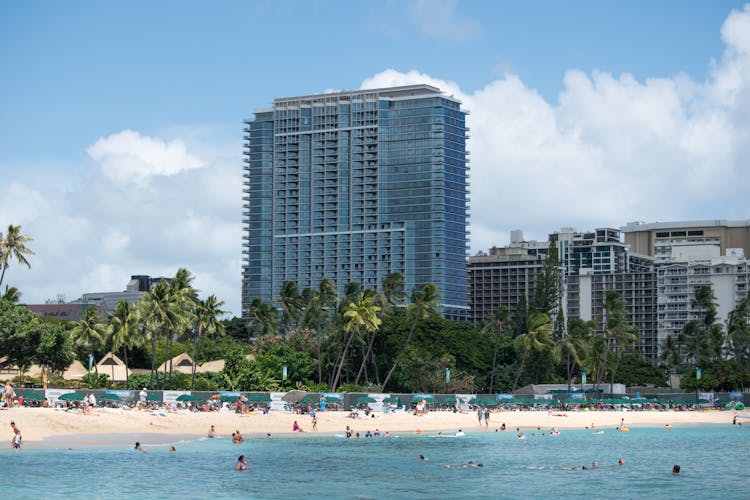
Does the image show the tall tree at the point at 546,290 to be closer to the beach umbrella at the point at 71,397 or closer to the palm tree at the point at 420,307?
the palm tree at the point at 420,307

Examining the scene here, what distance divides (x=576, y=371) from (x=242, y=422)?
74103mm

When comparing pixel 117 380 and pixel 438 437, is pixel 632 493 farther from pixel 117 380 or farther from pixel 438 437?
pixel 117 380

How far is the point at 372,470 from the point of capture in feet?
167

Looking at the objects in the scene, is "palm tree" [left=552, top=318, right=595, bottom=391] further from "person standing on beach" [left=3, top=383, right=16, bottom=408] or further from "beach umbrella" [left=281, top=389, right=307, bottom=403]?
"person standing on beach" [left=3, top=383, right=16, bottom=408]

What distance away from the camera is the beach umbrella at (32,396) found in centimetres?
6775

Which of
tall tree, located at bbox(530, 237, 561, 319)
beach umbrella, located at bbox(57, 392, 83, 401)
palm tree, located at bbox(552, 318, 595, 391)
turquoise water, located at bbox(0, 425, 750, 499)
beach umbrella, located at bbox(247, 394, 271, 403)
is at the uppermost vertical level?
tall tree, located at bbox(530, 237, 561, 319)

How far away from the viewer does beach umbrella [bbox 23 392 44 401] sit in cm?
6775

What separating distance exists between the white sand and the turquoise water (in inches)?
178

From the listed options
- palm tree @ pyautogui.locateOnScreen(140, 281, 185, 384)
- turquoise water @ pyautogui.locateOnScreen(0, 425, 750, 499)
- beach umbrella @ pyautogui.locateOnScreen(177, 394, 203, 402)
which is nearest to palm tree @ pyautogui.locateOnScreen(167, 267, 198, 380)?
palm tree @ pyautogui.locateOnScreen(140, 281, 185, 384)

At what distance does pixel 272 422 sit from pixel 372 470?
2428 centimetres

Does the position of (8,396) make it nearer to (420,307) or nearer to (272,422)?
(272,422)

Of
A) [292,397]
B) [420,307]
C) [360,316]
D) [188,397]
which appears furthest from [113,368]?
[420,307]

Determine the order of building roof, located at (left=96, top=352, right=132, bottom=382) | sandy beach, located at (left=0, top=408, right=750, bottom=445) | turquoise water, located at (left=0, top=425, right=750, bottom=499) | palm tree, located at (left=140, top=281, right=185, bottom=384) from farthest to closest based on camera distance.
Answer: building roof, located at (left=96, top=352, right=132, bottom=382) < palm tree, located at (left=140, top=281, right=185, bottom=384) < sandy beach, located at (left=0, top=408, right=750, bottom=445) < turquoise water, located at (left=0, top=425, right=750, bottom=499)

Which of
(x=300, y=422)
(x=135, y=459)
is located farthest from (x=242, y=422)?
(x=135, y=459)
